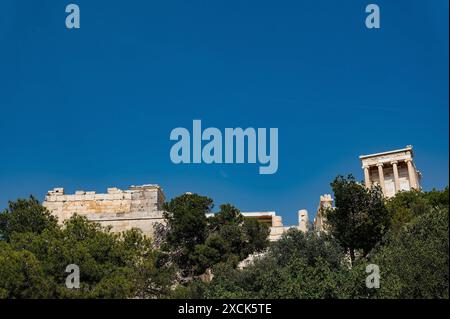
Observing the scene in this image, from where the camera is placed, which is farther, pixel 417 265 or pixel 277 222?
pixel 277 222

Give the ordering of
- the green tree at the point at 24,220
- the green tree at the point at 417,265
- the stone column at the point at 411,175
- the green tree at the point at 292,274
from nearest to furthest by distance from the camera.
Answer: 1. the green tree at the point at 417,265
2. the green tree at the point at 292,274
3. the green tree at the point at 24,220
4. the stone column at the point at 411,175

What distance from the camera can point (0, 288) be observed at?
21516 mm

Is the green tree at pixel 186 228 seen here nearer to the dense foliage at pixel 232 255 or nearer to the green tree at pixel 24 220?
the dense foliage at pixel 232 255

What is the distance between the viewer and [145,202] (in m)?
44.8

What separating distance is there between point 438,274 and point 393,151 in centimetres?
4216

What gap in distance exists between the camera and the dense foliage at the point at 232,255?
1895cm

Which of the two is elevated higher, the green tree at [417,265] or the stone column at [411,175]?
the stone column at [411,175]

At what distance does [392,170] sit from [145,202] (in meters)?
26.4

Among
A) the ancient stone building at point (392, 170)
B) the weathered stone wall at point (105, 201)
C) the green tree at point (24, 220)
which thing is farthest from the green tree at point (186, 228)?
the ancient stone building at point (392, 170)

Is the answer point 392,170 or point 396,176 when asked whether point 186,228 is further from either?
point 392,170

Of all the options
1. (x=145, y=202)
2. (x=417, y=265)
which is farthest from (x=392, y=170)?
(x=417, y=265)

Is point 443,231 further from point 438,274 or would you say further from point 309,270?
point 309,270

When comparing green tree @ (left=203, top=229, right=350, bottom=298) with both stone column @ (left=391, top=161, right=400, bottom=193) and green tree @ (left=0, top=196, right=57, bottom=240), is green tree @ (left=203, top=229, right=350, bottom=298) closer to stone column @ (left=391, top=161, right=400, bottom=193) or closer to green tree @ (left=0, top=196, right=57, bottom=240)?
green tree @ (left=0, top=196, right=57, bottom=240)
